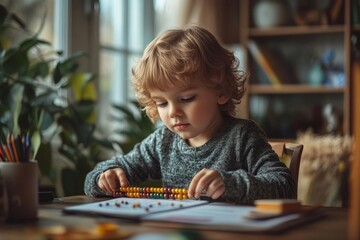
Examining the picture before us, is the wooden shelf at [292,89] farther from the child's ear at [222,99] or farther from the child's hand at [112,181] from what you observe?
the child's hand at [112,181]

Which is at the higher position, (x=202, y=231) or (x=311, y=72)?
(x=311, y=72)

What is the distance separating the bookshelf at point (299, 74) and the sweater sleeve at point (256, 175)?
94.8 inches

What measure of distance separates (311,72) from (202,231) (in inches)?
132

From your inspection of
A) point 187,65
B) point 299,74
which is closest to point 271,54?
point 299,74

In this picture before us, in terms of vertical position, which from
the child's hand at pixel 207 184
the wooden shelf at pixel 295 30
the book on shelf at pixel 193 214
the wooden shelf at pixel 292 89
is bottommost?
the book on shelf at pixel 193 214

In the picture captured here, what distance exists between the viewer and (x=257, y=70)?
14.2 feet

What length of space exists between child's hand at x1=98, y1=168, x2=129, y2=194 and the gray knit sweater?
0.03m

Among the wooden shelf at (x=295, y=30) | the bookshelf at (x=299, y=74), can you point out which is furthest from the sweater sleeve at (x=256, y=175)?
the wooden shelf at (x=295, y=30)

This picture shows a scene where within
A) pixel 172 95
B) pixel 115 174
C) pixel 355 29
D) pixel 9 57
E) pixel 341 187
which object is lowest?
pixel 341 187

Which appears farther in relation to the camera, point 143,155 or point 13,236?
point 143,155

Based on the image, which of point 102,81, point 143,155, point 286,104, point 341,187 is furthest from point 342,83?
point 143,155

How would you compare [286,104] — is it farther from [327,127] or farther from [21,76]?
[21,76]

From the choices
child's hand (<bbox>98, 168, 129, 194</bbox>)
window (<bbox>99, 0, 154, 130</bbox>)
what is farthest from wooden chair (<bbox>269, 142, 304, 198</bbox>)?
window (<bbox>99, 0, 154, 130</bbox>)

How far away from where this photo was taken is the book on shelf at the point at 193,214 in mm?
981
